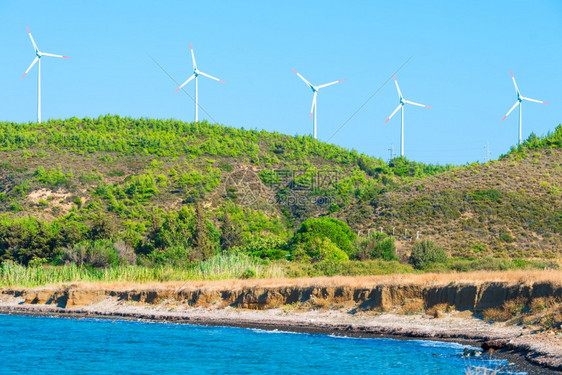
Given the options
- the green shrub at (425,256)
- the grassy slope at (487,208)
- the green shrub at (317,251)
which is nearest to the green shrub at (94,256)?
the green shrub at (317,251)

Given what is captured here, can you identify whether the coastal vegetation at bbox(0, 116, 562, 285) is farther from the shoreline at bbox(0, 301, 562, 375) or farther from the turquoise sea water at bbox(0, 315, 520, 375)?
the turquoise sea water at bbox(0, 315, 520, 375)

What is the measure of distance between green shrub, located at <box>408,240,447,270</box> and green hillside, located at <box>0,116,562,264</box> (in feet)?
19.7

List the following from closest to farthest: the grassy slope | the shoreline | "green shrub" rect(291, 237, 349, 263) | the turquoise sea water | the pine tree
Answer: the shoreline, the turquoise sea water, "green shrub" rect(291, 237, 349, 263), the grassy slope, the pine tree

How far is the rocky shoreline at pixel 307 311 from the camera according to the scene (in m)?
23.9

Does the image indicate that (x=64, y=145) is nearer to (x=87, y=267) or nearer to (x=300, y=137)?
A: (x=300, y=137)

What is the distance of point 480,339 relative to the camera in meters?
25.9

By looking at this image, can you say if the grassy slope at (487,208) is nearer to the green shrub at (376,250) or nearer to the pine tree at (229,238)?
the green shrub at (376,250)

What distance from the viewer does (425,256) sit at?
5031 centimetres

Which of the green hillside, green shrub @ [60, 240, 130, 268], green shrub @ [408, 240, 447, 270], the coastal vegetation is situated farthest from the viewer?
the green hillside

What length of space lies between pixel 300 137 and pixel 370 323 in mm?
95474

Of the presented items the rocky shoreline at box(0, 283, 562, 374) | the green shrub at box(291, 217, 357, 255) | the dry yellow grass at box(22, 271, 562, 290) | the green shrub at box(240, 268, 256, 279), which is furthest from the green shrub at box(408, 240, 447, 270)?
the rocky shoreline at box(0, 283, 562, 374)

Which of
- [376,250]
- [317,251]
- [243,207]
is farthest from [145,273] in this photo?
[243,207]

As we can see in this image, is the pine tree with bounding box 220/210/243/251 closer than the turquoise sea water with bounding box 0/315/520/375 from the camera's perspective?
No

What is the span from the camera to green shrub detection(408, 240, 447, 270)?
163ft
